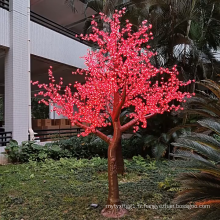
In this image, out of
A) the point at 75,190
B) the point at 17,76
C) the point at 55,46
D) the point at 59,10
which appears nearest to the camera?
the point at 75,190

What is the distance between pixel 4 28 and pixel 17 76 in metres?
1.58

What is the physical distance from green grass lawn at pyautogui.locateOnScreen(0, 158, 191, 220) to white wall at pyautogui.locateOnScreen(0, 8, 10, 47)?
13.0ft

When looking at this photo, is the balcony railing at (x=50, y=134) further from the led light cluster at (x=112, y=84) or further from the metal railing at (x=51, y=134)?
the led light cluster at (x=112, y=84)

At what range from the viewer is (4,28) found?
7.71 metres

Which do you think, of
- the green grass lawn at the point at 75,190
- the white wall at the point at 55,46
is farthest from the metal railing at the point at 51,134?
the white wall at the point at 55,46

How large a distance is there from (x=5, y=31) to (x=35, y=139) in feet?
12.4

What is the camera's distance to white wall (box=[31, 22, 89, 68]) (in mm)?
8734

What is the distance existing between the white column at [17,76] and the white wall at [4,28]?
12 cm

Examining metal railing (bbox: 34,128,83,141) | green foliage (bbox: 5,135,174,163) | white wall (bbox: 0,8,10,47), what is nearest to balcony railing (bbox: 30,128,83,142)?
metal railing (bbox: 34,128,83,141)

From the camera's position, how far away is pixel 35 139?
8578 millimetres

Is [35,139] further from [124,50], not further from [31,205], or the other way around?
[124,50]

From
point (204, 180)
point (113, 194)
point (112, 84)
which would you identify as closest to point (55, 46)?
point (112, 84)

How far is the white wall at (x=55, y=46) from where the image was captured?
8.73 meters

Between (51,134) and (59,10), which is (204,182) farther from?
(59,10)
